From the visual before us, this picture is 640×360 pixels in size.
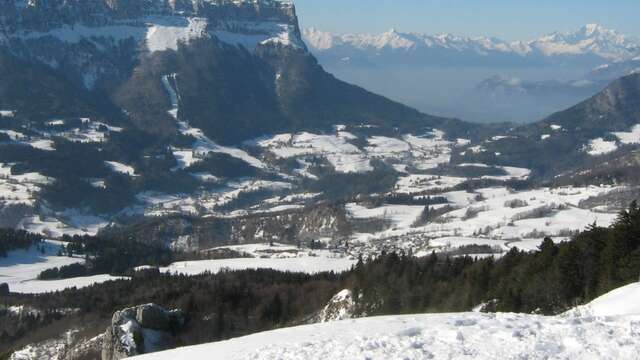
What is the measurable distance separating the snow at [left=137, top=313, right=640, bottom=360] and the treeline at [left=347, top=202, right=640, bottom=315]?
21025 millimetres

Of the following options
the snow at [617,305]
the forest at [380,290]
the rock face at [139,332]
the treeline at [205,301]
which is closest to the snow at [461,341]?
the snow at [617,305]

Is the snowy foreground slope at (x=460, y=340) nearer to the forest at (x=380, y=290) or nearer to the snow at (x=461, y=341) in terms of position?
the snow at (x=461, y=341)

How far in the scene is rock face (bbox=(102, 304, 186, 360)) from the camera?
257 feet

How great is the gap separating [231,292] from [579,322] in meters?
82.1

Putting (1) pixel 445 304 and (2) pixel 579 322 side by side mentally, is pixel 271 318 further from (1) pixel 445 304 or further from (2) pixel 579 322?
(2) pixel 579 322

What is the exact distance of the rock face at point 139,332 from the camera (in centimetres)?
7819

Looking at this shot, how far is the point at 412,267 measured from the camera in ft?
322

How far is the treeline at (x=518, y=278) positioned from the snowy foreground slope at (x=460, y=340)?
2067cm

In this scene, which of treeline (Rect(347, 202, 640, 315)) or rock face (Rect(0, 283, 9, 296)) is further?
rock face (Rect(0, 283, 9, 296))

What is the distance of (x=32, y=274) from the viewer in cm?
18112

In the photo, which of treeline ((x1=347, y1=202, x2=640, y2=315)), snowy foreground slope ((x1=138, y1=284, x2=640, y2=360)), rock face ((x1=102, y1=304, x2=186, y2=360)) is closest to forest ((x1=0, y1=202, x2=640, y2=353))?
treeline ((x1=347, y1=202, x2=640, y2=315))

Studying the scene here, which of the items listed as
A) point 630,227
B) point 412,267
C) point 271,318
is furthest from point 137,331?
point 630,227

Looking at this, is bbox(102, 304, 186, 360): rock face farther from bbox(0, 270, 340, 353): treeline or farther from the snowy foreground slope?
the snowy foreground slope

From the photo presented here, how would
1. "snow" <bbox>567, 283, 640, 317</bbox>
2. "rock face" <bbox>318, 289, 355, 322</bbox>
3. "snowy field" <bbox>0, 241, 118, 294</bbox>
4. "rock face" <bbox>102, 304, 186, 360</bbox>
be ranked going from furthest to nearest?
"snowy field" <bbox>0, 241, 118, 294</bbox>, "rock face" <bbox>318, 289, 355, 322</bbox>, "rock face" <bbox>102, 304, 186, 360</bbox>, "snow" <bbox>567, 283, 640, 317</bbox>
